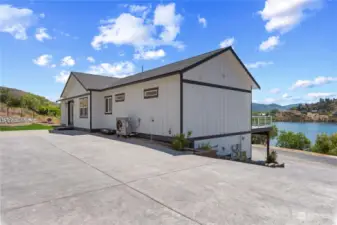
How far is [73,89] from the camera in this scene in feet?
58.7

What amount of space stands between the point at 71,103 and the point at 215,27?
560 inches

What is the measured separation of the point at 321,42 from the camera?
876cm

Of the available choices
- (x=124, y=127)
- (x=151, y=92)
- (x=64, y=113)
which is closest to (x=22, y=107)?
(x=64, y=113)

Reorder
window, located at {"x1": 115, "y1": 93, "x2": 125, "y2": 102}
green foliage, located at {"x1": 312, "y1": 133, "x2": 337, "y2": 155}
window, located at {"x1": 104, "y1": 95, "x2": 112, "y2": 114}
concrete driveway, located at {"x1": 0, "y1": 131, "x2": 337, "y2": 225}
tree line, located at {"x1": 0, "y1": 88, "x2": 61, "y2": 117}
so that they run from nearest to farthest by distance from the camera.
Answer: concrete driveway, located at {"x1": 0, "y1": 131, "x2": 337, "y2": 225}
window, located at {"x1": 115, "y1": 93, "x2": 125, "y2": 102}
window, located at {"x1": 104, "y1": 95, "x2": 112, "y2": 114}
green foliage, located at {"x1": 312, "y1": 133, "x2": 337, "y2": 155}
tree line, located at {"x1": 0, "y1": 88, "x2": 61, "y2": 117}

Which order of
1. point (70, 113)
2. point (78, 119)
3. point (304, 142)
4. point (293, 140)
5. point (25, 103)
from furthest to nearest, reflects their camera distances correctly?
point (25, 103)
point (293, 140)
point (304, 142)
point (70, 113)
point (78, 119)

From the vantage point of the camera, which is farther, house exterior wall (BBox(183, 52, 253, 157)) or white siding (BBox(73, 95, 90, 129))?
white siding (BBox(73, 95, 90, 129))

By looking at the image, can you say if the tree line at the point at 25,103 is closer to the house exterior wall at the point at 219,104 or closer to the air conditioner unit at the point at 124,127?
the air conditioner unit at the point at 124,127

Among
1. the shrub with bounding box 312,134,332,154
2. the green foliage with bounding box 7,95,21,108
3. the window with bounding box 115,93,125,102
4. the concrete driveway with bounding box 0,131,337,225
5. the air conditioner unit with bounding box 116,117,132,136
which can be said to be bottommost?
the shrub with bounding box 312,134,332,154

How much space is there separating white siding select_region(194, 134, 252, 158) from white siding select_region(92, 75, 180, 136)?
5.27 ft

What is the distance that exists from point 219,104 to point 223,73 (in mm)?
1750

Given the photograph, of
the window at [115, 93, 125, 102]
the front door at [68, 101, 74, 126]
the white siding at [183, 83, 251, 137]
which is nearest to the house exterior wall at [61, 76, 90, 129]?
the front door at [68, 101, 74, 126]

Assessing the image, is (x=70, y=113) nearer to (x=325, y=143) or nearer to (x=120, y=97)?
(x=120, y=97)

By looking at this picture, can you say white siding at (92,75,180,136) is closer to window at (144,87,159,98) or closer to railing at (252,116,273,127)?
window at (144,87,159,98)

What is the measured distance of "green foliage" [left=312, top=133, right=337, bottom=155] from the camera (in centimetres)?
2164
